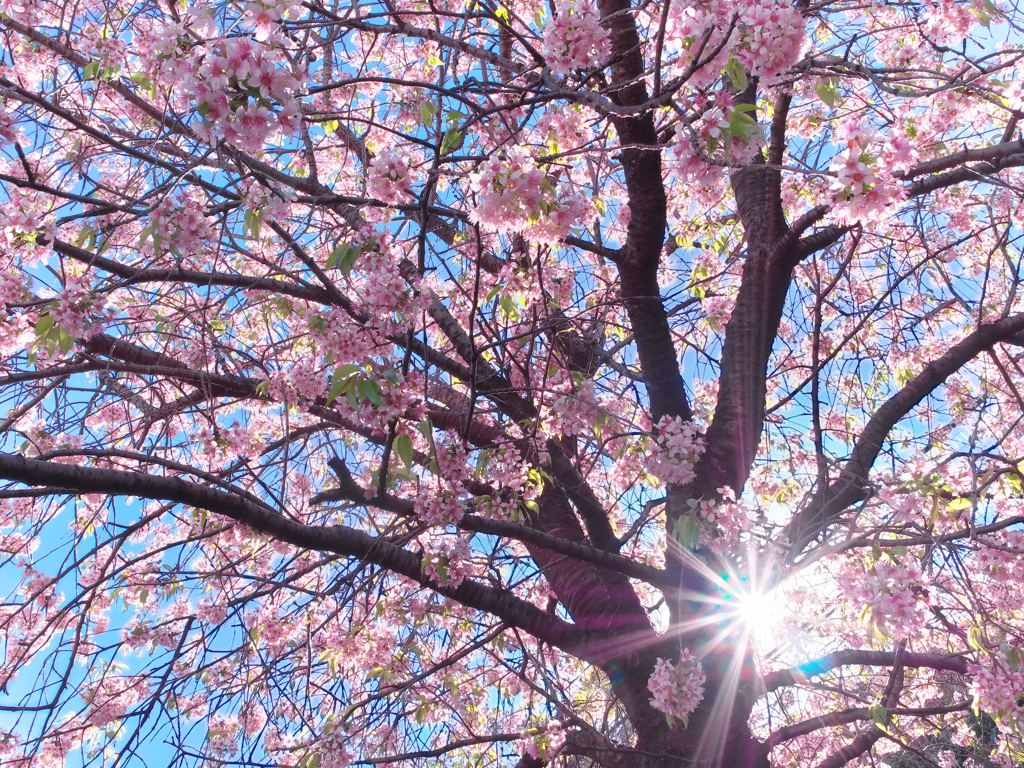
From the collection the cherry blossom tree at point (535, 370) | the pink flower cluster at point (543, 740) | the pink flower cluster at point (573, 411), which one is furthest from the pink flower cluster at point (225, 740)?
the pink flower cluster at point (573, 411)

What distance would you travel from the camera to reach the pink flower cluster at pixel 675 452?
2.66m

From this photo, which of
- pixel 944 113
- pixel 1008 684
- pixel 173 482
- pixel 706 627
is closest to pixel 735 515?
pixel 706 627

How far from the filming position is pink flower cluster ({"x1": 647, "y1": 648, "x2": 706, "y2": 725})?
2.45m

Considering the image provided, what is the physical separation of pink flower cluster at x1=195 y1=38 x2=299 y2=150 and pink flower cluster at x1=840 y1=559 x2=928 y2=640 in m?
2.21

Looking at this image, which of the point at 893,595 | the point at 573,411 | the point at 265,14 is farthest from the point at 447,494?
the point at 265,14

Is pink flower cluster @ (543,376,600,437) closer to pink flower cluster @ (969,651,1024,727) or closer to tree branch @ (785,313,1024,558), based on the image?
tree branch @ (785,313,1024,558)

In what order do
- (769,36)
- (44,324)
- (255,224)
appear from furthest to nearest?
(44,324) < (255,224) < (769,36)

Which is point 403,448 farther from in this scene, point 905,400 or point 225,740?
point 225,740

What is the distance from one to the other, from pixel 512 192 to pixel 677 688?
6.62 ft

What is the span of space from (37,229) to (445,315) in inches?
72.0

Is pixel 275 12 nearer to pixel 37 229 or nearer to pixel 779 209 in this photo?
pixel 37 229

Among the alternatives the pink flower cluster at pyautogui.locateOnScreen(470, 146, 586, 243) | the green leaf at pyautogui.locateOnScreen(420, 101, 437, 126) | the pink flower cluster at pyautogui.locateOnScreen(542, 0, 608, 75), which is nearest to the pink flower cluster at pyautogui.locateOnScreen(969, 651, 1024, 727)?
the pink flower cluster at pyautogui.locateOnScreen(470, 146, 586, 243)

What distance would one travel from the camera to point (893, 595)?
1.92 metres

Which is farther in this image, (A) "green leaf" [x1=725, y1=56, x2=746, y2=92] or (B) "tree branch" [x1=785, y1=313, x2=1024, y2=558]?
(B) "tree branch" [x1=785, y1=313, x2=1024, y2=558]
